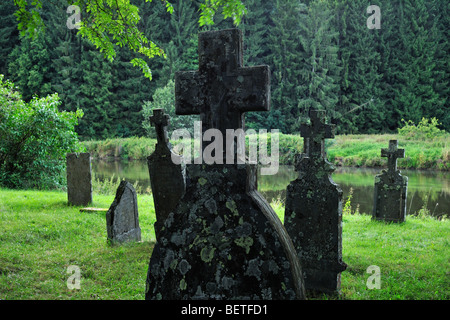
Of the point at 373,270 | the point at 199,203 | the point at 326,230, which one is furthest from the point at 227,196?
the point at 373,270

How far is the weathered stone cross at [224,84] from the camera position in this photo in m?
2.39

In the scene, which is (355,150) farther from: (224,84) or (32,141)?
(224,84)

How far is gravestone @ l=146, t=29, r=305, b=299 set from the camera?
2.20 meters

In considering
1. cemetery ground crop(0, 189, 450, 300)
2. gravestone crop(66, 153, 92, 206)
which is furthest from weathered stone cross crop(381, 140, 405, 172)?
gravestone crop(66, 153, 92, 206)

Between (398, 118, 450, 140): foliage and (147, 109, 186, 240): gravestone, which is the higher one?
(398, 118, 450, 140): foliage

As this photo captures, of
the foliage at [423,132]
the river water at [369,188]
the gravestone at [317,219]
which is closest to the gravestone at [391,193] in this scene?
the river water at [369,188]

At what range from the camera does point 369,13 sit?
38.2m

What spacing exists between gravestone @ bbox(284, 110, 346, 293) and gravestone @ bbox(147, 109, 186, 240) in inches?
85.2

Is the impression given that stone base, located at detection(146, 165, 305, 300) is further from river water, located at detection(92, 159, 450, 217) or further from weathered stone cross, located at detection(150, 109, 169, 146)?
river water, located at detection(92, 159, 450, 217)

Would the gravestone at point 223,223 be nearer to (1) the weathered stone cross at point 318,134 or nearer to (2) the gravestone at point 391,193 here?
(1) the weathered stone cross at point 318,134

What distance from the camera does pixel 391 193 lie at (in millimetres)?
8094

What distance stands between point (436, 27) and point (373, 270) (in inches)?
1632

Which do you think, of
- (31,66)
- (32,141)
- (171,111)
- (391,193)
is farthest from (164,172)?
(31,66)

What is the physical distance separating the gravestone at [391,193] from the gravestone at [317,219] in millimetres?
4301
